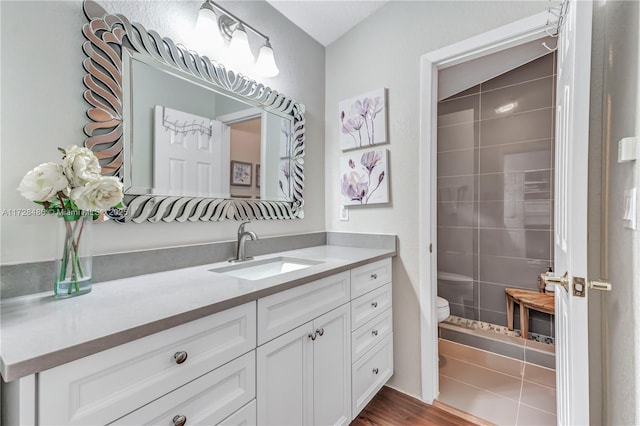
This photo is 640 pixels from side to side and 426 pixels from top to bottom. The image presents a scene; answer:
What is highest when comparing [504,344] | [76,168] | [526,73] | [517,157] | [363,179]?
[526,73]

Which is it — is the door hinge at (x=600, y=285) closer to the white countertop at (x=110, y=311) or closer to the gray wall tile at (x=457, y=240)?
the white countertop at (x=110, y=311)

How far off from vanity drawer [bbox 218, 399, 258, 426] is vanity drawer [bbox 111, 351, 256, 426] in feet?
0.05

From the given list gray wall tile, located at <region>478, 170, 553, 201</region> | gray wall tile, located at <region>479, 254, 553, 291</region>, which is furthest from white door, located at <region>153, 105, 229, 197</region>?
gray wall tile, located at <region>479, 254, 553, 291</region>

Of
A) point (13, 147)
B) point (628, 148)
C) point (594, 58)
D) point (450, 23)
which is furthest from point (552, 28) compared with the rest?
point (13, 147)

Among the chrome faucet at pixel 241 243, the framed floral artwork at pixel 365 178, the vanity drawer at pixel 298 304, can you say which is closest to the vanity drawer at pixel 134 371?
the vanity drawer at pixel 298 304

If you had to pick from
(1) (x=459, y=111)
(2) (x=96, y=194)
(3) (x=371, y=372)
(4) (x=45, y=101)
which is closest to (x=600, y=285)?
(3) (x=371, y=372)

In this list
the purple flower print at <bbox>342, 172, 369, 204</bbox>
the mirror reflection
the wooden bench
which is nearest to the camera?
the mirror reflection

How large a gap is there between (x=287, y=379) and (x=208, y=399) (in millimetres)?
348

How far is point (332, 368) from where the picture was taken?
1379 millimetres

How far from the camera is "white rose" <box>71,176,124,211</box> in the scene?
34.1 inches

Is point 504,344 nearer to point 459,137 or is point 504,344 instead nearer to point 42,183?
point 459,137

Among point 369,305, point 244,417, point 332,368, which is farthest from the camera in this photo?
point 369,305

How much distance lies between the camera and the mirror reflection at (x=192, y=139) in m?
1.25

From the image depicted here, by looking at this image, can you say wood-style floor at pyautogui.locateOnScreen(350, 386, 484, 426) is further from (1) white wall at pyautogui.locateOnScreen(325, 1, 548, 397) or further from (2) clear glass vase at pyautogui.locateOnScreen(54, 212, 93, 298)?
(2) clear glass vase at pyautogui.locateOnScreen(54, 212, 93, 298)
